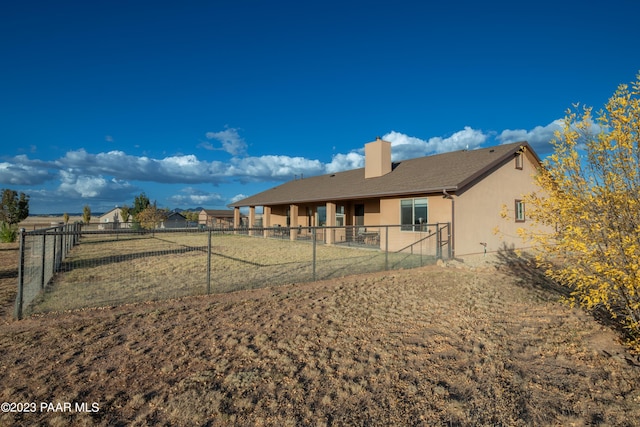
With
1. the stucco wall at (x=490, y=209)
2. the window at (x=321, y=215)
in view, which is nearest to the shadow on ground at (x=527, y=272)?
the stucco wall at (x=490, y=209)

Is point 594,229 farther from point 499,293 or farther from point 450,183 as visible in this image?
point 450,183

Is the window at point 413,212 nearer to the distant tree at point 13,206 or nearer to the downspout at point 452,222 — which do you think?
the downspout at point 452,222

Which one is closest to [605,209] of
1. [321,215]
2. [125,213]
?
[321,215]

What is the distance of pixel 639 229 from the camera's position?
388 centimetres

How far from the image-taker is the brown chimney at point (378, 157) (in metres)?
19.1

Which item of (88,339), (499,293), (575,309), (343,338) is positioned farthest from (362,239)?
(88,339)

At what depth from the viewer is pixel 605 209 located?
14.4ft

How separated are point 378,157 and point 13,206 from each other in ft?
109

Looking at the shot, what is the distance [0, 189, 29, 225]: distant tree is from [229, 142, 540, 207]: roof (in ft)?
84.0

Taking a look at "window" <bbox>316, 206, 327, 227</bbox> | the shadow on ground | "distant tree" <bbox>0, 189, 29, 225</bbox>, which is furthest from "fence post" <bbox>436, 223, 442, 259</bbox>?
"distant tree" <bbox>0, 189, 29, 225</bbox>

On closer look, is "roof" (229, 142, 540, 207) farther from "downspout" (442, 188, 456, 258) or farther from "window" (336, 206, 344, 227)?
"window" (336, 206, 344, 227)

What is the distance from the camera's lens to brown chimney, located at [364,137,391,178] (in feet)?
62.5

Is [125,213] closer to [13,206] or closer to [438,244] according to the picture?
[13,206]

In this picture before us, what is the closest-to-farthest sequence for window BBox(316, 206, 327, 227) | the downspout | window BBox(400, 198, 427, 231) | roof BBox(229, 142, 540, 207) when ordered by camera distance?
the downspout → roof BBox(229, 142, 540, 207) → window BBox(400, 198, 427, 231) → window BBox(316, 206, 327, 227)
